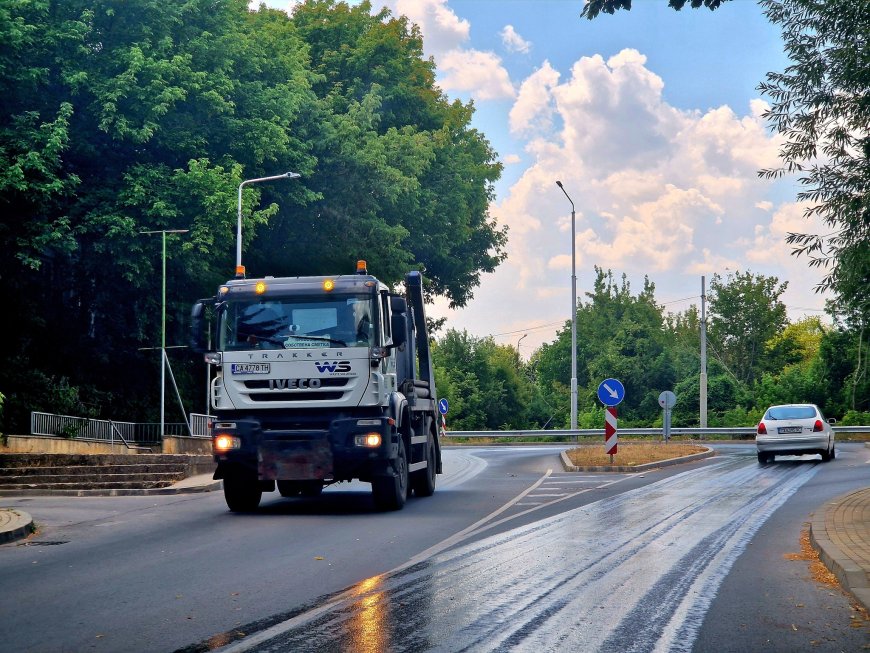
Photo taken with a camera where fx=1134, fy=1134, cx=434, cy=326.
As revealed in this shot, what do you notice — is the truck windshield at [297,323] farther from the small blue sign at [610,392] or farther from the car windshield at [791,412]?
the car windshield at [791,412]

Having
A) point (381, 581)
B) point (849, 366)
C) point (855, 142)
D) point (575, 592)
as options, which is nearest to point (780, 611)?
point (575, 592)

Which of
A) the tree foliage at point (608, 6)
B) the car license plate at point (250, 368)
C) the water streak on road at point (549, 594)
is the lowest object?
the water streak on road at point (549, 594)

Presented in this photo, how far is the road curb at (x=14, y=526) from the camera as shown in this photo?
13.7 m

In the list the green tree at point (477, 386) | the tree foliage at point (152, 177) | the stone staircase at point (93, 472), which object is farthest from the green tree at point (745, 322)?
the stone staircase at point (93, 472)

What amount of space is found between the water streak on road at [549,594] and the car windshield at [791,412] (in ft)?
48.0

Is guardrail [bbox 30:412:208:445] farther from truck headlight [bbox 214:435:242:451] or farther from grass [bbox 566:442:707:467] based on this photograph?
truck headlight [bbox 214:435:242:451]

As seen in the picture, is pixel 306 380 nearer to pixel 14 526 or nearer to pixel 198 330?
pixel 198 330

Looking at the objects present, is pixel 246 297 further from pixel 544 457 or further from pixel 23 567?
pixel 544 457

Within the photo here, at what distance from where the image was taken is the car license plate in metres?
16.0

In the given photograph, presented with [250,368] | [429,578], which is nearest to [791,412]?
[250,368]

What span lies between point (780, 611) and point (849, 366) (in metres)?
53.9

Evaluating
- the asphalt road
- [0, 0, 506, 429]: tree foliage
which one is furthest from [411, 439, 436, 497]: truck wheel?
[0, 0, 506, 429]: tree foliage

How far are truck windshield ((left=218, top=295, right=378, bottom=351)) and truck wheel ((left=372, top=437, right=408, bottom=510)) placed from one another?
195 cm

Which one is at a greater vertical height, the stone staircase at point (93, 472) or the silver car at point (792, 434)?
the silver car at point (792, 434)
